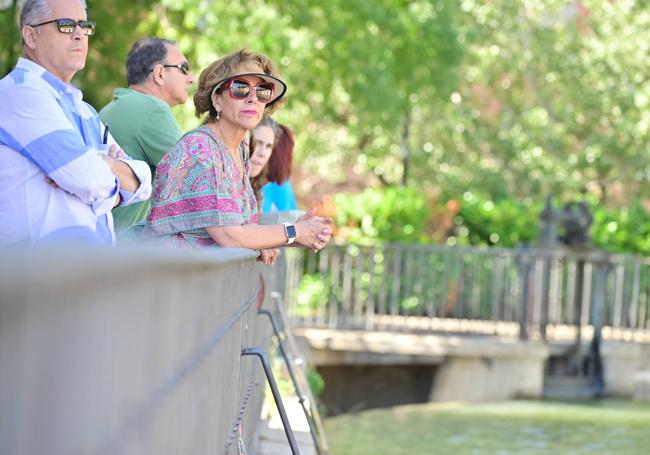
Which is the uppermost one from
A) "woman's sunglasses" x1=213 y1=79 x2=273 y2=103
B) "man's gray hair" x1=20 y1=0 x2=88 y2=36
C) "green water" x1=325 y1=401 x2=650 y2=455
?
"man's gray hair" x1=20 y1=0 x2=88 y2=36

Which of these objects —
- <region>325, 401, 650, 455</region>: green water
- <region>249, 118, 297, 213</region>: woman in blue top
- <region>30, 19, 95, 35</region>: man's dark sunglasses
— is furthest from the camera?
<region>325, 401, 650, 455</region>: green water

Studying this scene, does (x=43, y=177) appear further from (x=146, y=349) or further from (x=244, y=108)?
(x=146, y=349)

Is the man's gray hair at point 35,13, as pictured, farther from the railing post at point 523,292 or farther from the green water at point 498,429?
the railing post at point 523,292

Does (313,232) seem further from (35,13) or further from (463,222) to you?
(463,222)

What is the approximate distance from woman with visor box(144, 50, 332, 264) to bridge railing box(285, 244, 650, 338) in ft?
38.1

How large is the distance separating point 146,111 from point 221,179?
2.95 ft

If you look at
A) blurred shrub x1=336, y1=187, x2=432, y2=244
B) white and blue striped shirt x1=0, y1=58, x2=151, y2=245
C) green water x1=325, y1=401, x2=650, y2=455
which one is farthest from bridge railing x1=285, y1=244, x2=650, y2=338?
white and blue striped shirt x1=0, y1=58, x2=151, y2=245

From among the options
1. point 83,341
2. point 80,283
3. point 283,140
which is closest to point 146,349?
point 83,341

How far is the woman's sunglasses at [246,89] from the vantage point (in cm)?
516

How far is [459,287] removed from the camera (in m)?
17.2

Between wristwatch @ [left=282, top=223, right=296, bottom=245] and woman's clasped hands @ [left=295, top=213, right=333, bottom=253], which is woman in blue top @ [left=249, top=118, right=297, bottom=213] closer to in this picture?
woman's clasped hands @ [left=295, top=213, right=333, bottom=253]

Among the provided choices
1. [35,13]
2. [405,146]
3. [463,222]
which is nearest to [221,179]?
[35,13]

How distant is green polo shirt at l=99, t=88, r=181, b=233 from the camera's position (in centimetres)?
558

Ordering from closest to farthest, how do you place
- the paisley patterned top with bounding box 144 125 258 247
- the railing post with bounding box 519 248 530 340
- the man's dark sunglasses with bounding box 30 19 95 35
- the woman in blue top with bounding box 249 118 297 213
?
the man's dark sunglasses with bounding box 30 19 95 35
the paisley patterned top with bounding box 144 125 258 247
the woman in blue top with bounding box 249 118 297 213
the railing post with bounding box 519 248 530 340
